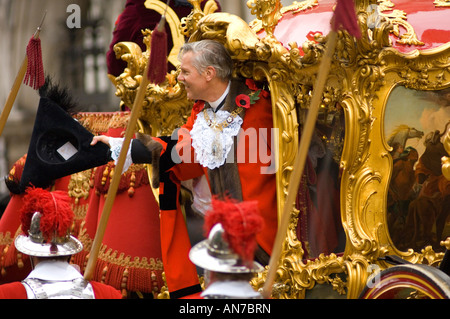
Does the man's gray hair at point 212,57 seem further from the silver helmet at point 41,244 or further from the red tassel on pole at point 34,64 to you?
the silver helmet at point 41,244

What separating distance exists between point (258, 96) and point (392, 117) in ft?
2.58

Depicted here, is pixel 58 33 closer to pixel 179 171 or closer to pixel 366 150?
pixel 179 171

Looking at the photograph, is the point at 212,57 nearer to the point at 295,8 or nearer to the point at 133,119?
the point at 295,8

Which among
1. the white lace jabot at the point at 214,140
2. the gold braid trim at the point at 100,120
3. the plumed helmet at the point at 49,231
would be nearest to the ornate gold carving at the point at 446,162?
the white lace jabot at the point at 214,140

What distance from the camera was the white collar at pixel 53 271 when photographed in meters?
3.68

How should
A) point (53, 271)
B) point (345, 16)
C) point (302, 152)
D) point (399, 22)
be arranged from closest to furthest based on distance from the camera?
point (302, 152)
point (345, 16)
point (53, 271)
point (399, 22)

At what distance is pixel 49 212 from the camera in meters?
3.85

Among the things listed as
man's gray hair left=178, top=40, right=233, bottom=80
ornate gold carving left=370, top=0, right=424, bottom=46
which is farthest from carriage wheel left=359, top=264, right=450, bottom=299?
man's gray hair left=178, top=40, right=233, bottom=80

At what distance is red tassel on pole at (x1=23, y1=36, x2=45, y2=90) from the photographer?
14.8ft

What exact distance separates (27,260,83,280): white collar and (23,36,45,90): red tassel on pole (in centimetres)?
115

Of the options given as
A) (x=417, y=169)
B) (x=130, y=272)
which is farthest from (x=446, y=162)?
(x=130, y=272)

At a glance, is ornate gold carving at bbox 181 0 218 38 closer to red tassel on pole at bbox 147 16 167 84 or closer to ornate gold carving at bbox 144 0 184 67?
ornate gold carving at bbox 144 0 184 67

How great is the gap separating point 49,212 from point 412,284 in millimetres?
1507

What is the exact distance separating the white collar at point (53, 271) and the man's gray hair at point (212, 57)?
1401 mm
